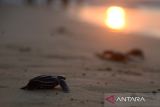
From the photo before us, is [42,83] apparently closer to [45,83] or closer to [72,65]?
[45,83]

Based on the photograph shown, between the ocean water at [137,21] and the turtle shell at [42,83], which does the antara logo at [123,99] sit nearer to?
the turtle shell at [42,83]

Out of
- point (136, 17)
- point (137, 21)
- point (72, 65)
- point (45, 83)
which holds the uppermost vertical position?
point (136, 17)

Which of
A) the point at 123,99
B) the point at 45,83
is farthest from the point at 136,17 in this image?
the point at 123,99

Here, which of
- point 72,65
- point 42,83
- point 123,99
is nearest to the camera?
point 123,99

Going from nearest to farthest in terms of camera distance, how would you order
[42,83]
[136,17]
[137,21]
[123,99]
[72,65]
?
1. [123,99]
2. [42,83]
3. [72,65]
4. [137,21]
5. [136,17]

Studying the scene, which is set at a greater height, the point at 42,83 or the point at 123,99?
the point at 42,83

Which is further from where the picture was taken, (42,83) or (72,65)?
(72,65)

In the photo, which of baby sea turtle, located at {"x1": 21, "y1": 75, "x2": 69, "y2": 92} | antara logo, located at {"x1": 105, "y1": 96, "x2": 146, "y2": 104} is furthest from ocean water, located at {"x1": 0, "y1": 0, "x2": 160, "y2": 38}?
antara logo, located at {"x1": 105, "y1": 96, "x2": 146, "y2": 104}

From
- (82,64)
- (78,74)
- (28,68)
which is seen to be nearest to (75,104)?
(78,74)
